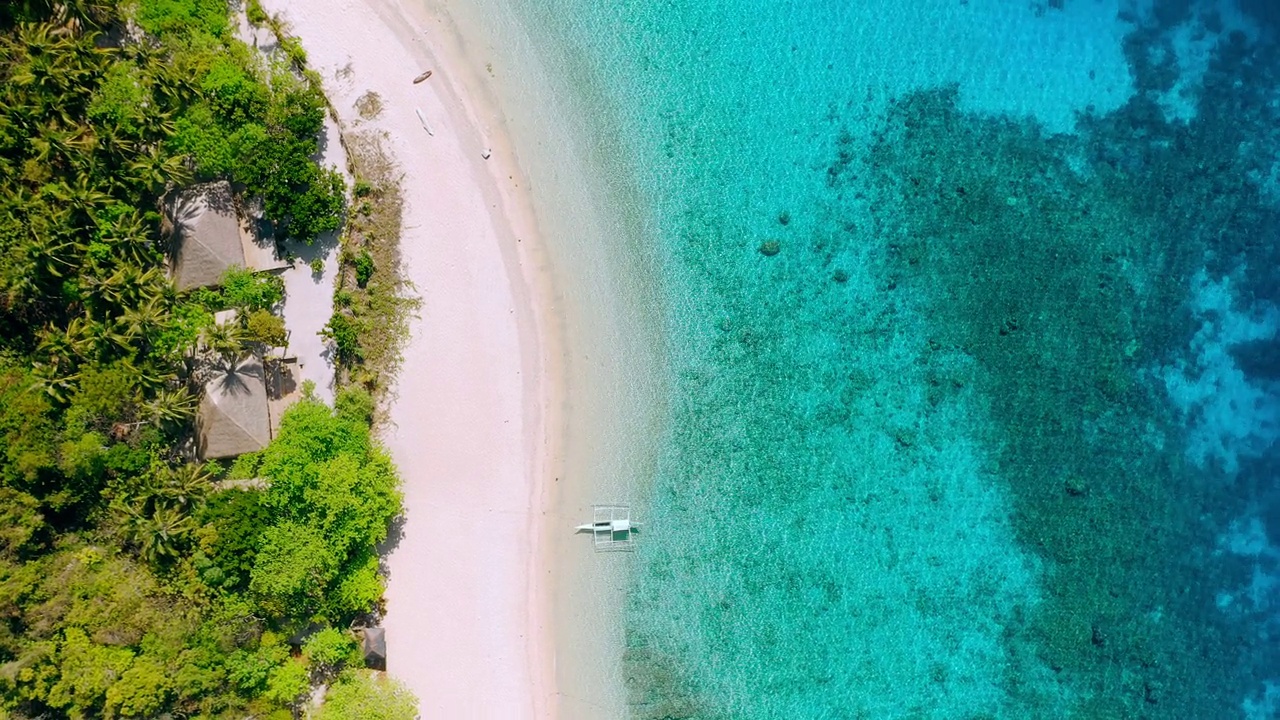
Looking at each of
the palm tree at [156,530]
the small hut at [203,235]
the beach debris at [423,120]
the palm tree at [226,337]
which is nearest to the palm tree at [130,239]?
the small hut at [203,235]

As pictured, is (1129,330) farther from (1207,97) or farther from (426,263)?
(426,263)

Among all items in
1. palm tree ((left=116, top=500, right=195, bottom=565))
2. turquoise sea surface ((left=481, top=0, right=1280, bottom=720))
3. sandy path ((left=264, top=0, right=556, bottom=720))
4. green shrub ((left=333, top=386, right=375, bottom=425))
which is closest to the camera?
palm tree ((left=116, top=500, right=195, bottom=565))

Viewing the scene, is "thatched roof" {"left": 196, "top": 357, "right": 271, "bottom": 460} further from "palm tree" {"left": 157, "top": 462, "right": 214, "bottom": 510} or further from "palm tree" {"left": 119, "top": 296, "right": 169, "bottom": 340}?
"palm tree" {"left": 119, "top": 296, "right": 169, "bottom": 340}

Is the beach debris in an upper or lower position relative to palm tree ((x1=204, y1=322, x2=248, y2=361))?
upper

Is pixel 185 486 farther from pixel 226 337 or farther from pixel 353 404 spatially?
pixel 353 404

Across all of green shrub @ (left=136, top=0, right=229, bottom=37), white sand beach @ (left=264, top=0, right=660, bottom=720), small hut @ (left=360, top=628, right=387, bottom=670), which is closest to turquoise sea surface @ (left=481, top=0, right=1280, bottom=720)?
white sand beach @ (left=264, top=0, right=660, bottom=720)

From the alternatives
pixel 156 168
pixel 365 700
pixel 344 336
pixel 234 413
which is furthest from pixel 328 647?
pixel 156 168
